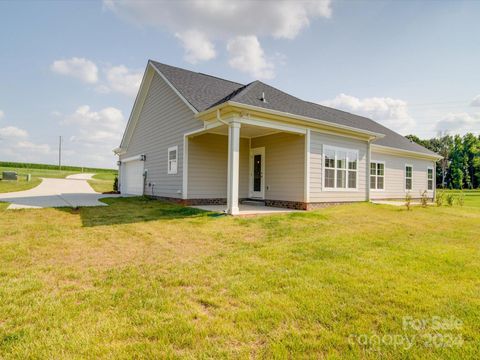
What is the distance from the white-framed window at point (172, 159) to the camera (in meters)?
11.7

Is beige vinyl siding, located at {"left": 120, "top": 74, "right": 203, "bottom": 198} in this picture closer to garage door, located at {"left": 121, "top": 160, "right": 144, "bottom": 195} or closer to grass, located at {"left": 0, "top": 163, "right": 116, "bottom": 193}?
garage door, located at {"left": 121, "top": 160, "right": 144, "bottom": 195}

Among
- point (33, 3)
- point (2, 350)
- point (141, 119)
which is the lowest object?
point (2, 350)

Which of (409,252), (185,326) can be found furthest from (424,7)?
(185,326)

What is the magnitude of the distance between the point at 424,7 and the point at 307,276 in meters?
10.4

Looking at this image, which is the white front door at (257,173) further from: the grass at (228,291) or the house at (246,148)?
the grass at (228,291)

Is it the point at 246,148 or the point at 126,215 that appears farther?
the point at 246,148

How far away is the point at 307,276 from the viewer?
3473 mm

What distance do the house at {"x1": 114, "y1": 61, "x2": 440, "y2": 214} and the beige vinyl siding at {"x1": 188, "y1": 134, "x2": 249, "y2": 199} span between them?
0.14 ft

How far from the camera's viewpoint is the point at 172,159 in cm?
1204

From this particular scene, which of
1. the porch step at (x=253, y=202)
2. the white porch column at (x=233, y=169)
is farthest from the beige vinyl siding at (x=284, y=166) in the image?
the white porch column at (x=233, y=169)

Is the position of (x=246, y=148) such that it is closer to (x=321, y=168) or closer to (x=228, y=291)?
(x=321, y=168)

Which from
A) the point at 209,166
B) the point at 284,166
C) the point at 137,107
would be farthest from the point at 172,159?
the point at 137,107

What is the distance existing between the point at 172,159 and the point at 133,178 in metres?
5.63

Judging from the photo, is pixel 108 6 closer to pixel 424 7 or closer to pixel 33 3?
pixel 33 3
